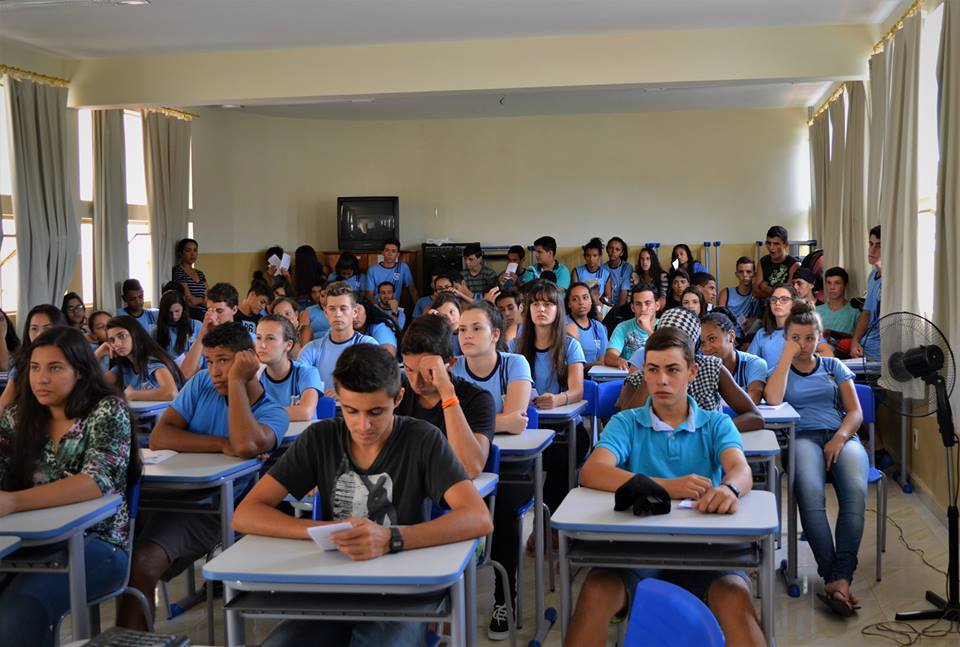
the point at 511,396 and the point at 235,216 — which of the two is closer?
the point at 511,396

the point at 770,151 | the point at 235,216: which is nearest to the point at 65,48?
the point at 235,216

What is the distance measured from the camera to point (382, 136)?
12.8 meters

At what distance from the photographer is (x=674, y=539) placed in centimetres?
268

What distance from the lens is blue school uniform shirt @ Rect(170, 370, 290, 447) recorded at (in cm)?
382

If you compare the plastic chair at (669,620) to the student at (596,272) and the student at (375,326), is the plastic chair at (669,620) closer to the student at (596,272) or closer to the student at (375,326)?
the student at (375,326)

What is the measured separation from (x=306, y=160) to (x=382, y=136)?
1039 mm

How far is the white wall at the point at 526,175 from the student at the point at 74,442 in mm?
8832

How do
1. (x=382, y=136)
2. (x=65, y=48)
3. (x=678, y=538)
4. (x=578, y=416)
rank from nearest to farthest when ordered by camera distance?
(x=678, y=538)
(x=578, y=416)
(x=65, y=48)
(x=382, y=136)

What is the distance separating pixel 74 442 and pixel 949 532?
3292 mm

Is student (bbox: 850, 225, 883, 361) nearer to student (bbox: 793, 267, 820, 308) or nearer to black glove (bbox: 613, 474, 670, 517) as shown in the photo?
student (bbox: 793, 267, 820, 308)

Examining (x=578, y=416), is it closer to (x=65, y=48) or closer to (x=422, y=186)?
(x=65, y=48)

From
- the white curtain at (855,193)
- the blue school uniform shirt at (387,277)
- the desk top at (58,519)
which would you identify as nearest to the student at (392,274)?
the blue school uniform shirt at (387,277)

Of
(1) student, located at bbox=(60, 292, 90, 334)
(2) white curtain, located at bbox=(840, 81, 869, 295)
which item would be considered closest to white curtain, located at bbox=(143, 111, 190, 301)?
(1) student, located at bbox=(60, 292, 90, 334)

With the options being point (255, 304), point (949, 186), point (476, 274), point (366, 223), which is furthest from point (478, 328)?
point (366, 223)
